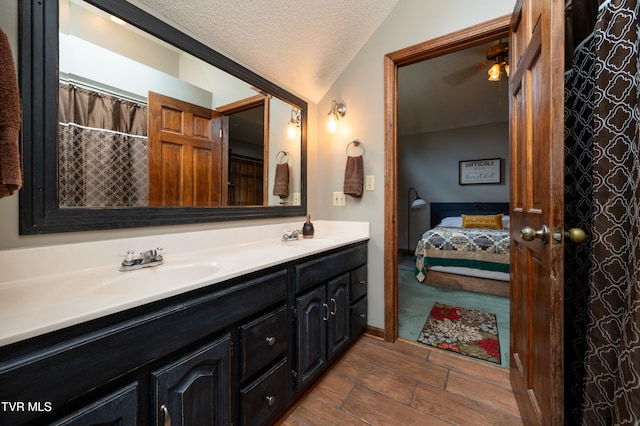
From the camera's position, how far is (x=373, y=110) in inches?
76.0

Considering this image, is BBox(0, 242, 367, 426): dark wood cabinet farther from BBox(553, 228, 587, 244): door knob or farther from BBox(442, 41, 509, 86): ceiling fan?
BBox(442, 41, 509, 86): ceiling fan

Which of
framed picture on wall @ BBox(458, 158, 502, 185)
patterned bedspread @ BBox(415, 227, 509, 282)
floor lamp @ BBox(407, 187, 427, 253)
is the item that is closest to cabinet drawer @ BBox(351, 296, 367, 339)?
patterned bedspread @ BBox(415, 227, 509, 282)

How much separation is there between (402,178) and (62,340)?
565 centimetres

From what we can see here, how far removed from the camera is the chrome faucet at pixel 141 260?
0.99 m

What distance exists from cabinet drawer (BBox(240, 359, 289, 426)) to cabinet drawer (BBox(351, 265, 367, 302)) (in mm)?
728

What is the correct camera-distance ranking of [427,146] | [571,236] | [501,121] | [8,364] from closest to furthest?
[8,364], [571,236], [501,121], [427,146]

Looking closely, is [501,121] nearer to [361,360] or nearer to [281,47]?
[281,47]

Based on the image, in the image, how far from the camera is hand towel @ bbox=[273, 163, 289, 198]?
6.19 ft

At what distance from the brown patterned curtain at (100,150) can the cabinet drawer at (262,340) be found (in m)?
0.76

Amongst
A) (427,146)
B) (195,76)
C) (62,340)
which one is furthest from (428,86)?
(62,340)

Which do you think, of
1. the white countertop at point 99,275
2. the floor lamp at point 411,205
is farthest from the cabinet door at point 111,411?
the floor lamp at point 411,205

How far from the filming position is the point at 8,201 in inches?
32.0

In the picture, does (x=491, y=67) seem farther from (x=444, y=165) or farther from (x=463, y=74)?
(x=444, y=165)

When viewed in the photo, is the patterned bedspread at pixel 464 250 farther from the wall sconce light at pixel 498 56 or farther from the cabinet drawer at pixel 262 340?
the cabinet drawer at pixel 262 340
